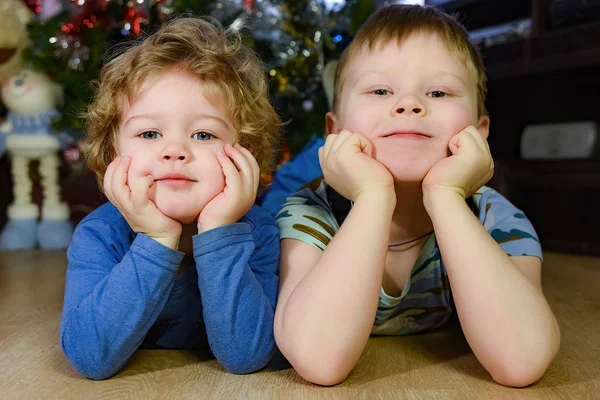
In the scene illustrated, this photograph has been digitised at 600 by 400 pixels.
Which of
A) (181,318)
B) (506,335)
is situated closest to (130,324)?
(181,318)

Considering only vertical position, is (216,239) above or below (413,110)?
below

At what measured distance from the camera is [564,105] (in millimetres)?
2963

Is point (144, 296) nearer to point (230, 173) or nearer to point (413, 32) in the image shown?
point (230, 173)

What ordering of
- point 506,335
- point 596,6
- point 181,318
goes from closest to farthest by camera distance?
point 506,335
point 181,318
point 596,6

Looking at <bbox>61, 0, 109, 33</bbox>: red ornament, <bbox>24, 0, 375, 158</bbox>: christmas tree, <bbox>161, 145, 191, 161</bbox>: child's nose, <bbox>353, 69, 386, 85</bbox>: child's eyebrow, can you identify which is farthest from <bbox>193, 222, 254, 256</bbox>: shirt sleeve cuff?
<bbox>61, 0, 109, 33</bbox>: red ornament

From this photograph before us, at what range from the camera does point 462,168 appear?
2.88 feet

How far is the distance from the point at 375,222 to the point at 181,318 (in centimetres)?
34

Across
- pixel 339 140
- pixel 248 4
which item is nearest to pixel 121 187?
pixel 339 140

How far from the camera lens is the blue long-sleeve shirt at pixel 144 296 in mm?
811

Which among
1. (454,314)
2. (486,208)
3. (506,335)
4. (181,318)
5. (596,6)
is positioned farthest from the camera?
(596,6)

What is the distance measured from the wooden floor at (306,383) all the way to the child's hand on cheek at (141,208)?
190mm

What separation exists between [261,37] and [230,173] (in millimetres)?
1716

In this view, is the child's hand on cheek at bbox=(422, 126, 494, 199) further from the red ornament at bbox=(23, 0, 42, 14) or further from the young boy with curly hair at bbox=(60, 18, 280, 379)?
the red ornament at bbox=(23, 0, 42, 14)

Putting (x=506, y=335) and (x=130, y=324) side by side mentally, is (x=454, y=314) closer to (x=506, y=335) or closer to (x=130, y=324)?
(x=506, y=335)
